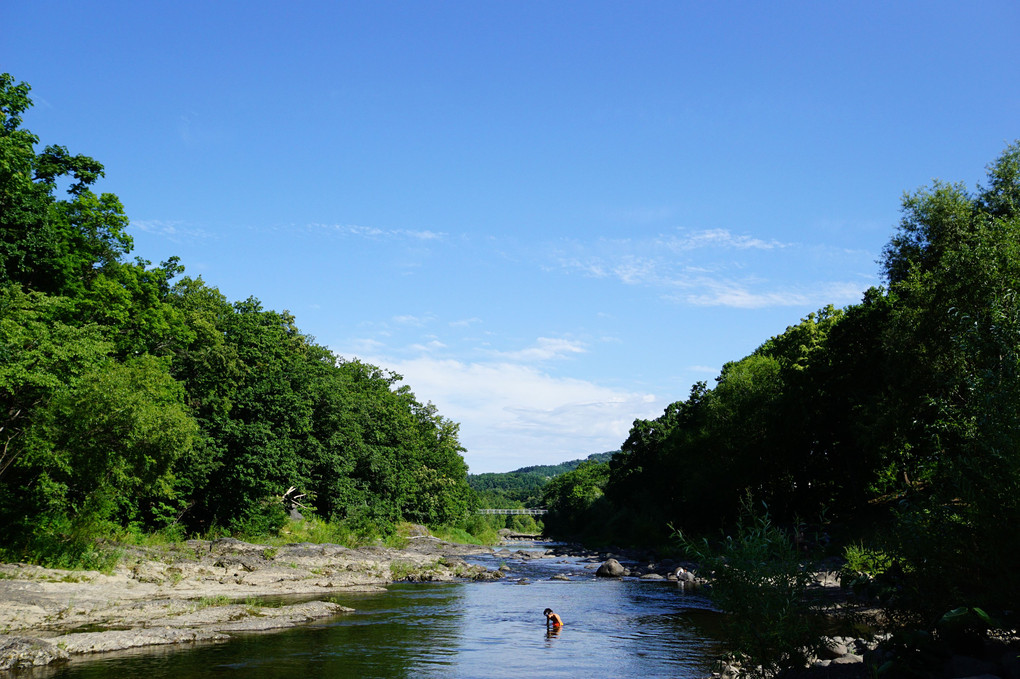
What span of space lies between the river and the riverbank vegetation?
5355mm

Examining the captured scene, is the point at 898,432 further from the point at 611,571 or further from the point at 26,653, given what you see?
the point at 26,653

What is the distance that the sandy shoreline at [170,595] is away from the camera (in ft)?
64.3

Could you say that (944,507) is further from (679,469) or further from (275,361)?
(679,469)

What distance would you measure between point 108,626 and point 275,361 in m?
31.2

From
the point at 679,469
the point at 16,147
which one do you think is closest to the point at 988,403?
the point at 16,147

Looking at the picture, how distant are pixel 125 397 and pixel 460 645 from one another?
17.7 m

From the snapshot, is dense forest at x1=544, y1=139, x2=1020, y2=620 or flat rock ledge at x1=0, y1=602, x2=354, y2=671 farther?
flat rock ledge at x1=0, y1=602, x2=354, y2=671

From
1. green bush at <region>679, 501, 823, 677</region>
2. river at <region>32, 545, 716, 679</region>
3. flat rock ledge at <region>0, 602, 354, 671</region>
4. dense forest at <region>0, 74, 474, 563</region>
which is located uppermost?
dense forest at <region>0, 74, 474, 563</region>

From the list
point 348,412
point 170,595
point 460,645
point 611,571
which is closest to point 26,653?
point 170,595

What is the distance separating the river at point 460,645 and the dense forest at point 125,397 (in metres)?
12.0

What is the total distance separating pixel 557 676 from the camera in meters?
18.8

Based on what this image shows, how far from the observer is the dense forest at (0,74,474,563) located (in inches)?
1080

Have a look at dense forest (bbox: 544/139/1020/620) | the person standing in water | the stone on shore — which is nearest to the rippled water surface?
the person standing in water

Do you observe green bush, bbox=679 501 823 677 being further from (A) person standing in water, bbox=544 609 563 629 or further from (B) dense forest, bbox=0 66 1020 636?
(A) person standing in water, bbox=544 609 563 629
